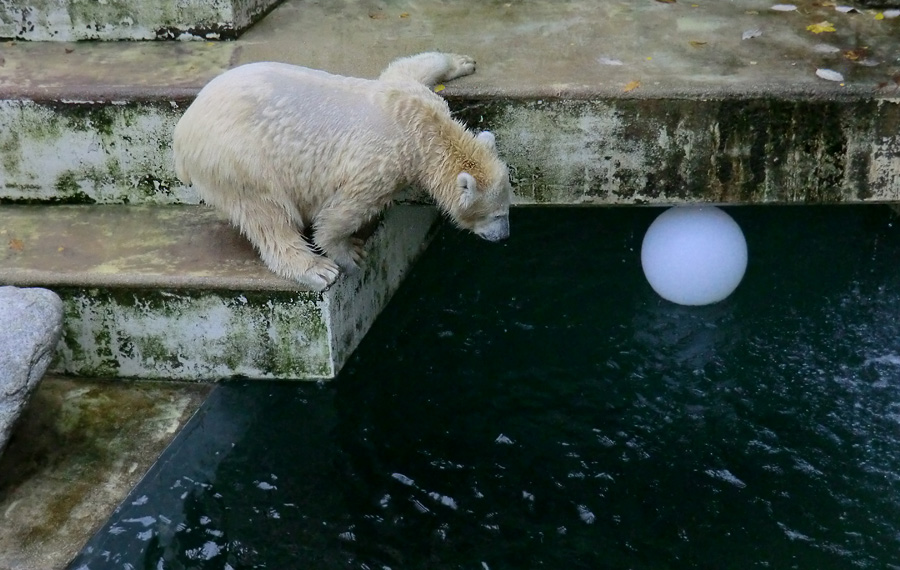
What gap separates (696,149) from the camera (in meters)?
4.94

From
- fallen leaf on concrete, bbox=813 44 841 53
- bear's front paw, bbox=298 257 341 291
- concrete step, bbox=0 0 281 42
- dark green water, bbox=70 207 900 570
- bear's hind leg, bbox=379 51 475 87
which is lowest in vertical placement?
dark green water, bbox=70 207 900 570

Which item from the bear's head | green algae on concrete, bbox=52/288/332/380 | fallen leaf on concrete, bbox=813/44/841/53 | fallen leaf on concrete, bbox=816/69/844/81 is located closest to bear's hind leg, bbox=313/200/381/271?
green algae on concrete, bbox=52/288/332/380

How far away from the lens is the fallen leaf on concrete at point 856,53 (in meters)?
5.15

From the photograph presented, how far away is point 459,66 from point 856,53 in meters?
2.15

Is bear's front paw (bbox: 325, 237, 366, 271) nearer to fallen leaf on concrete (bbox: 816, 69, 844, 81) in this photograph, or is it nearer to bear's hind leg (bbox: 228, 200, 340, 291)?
bear's hind leg (bbox: 228, 200, 340, 291)

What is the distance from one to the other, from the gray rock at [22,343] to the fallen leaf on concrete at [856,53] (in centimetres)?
422

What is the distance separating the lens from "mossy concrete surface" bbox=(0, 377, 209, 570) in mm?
4117

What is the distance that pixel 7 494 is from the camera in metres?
4.31

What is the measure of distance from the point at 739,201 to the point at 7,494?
3.83 meters

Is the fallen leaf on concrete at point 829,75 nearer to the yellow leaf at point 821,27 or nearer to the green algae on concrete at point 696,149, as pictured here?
the green algae on concrete at point 696,149

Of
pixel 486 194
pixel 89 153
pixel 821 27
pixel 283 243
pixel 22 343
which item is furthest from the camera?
pixel 821 27

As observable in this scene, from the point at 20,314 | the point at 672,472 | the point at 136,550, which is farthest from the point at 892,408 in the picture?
the point at 20,314

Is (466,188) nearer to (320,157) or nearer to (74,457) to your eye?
(320,157)

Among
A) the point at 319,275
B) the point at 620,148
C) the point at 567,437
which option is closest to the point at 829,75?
the point at 620,148
